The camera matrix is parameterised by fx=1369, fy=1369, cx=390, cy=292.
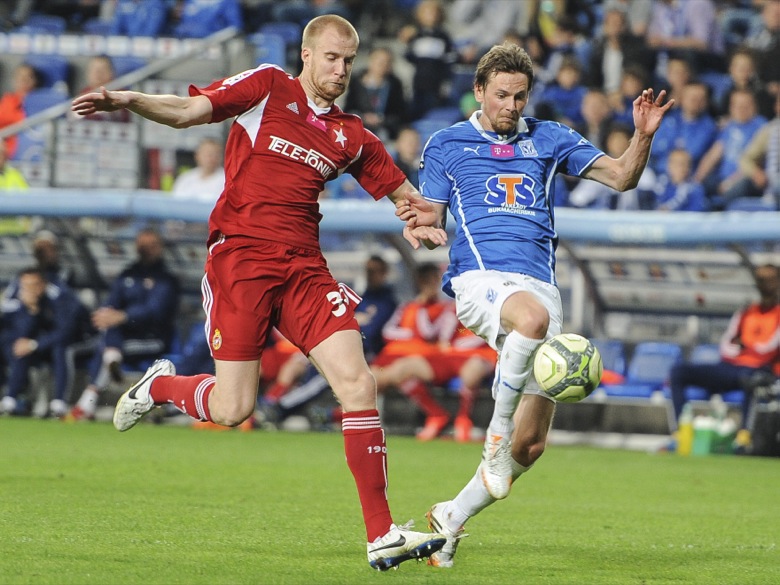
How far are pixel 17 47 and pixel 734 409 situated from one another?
11.6 metres

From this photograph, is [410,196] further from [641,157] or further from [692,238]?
[692,238]

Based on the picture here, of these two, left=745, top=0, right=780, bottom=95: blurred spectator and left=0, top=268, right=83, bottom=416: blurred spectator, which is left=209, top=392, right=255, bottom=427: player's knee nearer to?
left=0, top=268, right=83, bottom=416: blurred spectator

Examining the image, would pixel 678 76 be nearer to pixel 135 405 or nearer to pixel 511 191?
pixel 511 191

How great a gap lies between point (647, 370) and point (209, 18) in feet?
28.0

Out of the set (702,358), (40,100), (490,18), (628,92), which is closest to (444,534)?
(702,358)

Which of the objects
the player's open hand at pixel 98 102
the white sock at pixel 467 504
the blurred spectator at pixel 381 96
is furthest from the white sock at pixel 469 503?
the blurred spectator at pixel 381 96

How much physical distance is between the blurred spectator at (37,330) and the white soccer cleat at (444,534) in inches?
376

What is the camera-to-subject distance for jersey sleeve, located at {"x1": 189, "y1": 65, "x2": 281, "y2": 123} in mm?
5941

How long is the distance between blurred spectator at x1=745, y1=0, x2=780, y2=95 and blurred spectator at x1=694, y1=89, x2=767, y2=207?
2.95 ft

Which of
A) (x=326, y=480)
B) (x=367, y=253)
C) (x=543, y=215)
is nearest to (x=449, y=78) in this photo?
(x=367, y=253)

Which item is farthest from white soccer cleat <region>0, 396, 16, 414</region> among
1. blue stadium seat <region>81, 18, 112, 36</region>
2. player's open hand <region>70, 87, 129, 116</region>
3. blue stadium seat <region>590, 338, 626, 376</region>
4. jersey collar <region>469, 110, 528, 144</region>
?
player's open hand <region>70, 87, 129, 116</region>

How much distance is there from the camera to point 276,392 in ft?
49.2

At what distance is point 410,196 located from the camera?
6.34 meters

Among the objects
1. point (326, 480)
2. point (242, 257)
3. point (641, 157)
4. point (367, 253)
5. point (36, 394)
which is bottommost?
point (36, 394)
